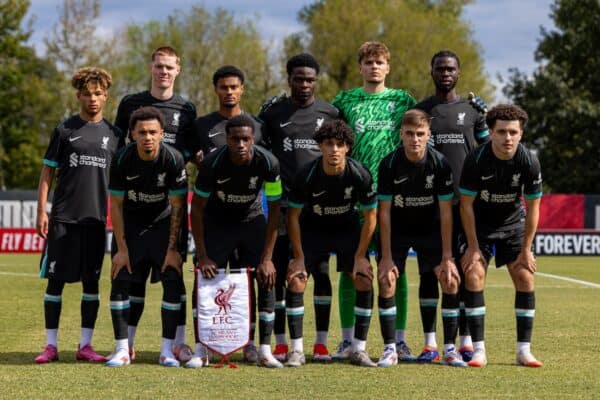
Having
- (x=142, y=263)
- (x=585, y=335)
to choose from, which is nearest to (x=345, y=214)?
(x=142, y=263)

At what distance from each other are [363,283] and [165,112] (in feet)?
7.31

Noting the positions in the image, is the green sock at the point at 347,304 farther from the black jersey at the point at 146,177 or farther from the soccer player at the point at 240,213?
the black jersey at the point at 146,177

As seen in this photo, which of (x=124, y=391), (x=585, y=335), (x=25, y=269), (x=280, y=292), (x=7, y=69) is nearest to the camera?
(x=124, y=391)

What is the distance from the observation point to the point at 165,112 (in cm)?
885

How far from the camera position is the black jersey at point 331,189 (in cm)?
824

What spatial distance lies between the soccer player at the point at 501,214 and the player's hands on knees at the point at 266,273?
60.4 inches

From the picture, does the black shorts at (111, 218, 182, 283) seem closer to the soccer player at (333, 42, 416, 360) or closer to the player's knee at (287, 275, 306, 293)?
the player's knee at (287, 275, 306, 293)

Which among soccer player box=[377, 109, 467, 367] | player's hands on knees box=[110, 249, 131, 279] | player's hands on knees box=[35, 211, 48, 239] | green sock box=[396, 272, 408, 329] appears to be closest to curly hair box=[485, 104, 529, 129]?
soccer player box=[377, 109, 467, 367]

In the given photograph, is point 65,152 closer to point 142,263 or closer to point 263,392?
point 142,263

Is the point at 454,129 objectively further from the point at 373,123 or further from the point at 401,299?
the point at 401,299

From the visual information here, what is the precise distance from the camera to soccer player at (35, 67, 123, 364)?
853cm

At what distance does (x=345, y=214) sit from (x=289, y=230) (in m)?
0.50

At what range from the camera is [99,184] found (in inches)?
340

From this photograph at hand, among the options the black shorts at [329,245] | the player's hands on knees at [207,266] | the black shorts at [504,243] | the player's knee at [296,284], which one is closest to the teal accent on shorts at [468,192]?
the black shorts at [504,243]
